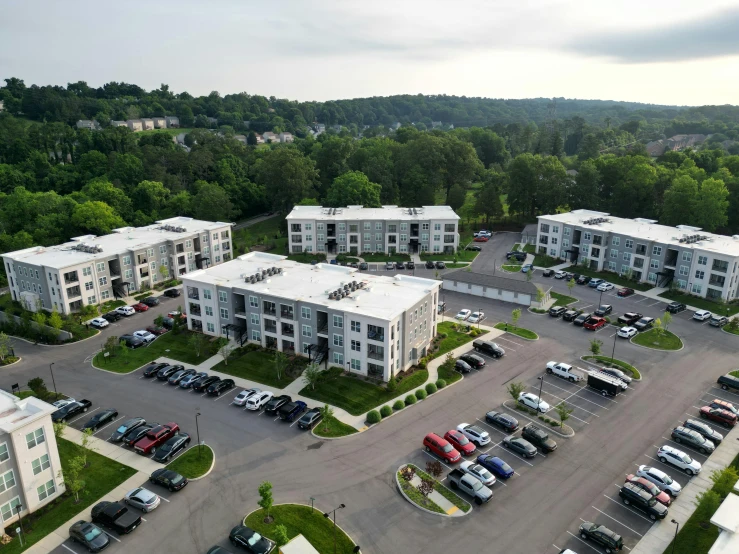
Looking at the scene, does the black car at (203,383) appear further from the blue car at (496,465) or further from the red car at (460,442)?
the blue car at (496,465)

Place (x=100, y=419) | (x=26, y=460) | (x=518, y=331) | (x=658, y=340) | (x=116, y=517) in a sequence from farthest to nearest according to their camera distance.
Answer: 1. (x=518, y=331)
2. (x=658, y=340)
3. (x=100, y=419)
4. (x=26, y=460)
5. (x=116, y=517)

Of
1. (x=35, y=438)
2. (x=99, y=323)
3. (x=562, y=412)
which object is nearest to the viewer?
(x=35, y=438)

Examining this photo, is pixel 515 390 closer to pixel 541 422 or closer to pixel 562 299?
pixel 541 422

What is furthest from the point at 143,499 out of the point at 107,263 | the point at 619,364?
the point at 619,364

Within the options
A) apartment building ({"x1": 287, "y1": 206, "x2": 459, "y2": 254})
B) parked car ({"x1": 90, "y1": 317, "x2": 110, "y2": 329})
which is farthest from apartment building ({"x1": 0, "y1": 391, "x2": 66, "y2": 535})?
apartment building ({"x1": 287, "y1": 206, "x2": 459, "y2": 254})

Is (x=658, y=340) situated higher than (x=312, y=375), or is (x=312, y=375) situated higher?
(x=312, y=375)

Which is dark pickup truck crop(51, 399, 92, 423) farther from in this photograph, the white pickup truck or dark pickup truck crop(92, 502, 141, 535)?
the white pickup truck

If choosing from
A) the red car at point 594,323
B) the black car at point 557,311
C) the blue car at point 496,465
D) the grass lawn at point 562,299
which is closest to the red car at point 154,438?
Result: the blue car at point 496,465
